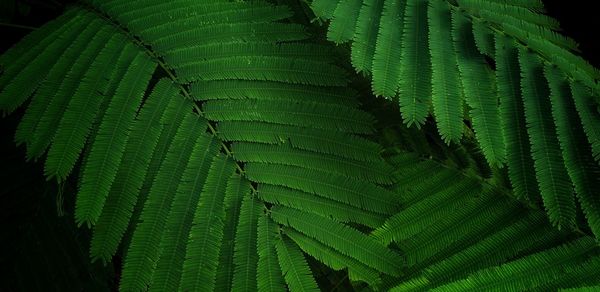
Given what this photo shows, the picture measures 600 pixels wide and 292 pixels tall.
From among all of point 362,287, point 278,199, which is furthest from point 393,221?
point 278,199

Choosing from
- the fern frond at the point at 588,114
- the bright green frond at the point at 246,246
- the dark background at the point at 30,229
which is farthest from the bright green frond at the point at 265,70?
the dark background at the point at 30,229

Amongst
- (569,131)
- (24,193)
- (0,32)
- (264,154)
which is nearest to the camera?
(569,131)

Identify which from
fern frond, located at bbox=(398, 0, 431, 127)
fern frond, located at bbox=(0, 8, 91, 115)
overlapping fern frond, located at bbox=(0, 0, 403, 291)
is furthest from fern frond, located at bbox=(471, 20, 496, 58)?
fern frond, located at bbox=(0, 8, 91, 115)

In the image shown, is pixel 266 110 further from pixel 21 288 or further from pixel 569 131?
pixel 21 288

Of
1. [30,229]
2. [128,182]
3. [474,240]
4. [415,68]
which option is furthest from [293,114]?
[30,229]

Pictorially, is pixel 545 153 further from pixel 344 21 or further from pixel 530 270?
pixel 344 21

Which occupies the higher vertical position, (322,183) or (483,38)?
(483,38)
